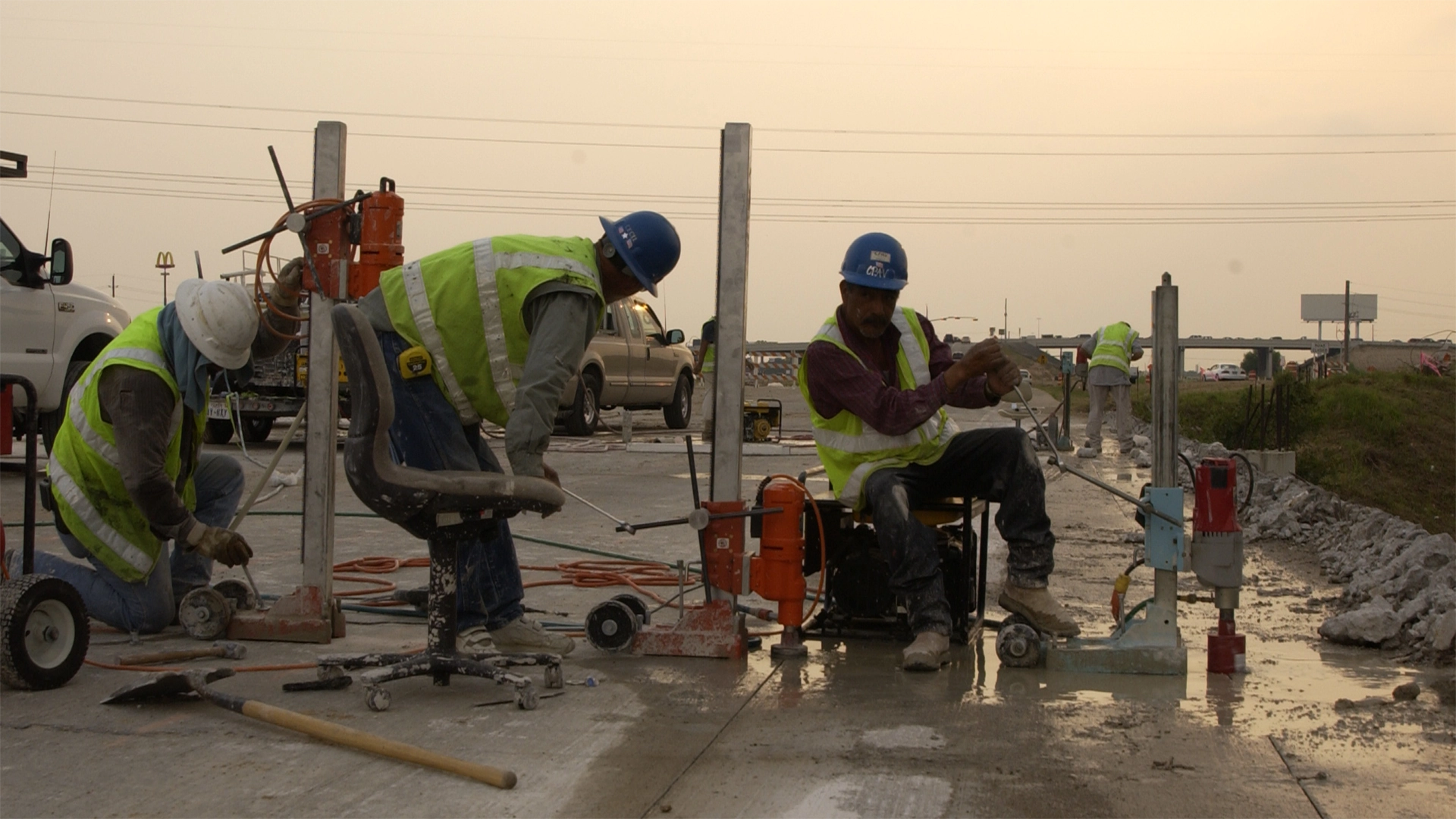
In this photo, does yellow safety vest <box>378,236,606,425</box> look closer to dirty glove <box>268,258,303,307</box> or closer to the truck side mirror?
dirty glove <box>268,258,303,307</box>

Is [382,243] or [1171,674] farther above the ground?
[382,243]

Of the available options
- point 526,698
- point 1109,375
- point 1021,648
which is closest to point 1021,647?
point 1021,648

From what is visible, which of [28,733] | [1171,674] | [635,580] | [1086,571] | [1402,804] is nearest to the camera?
[1402,804]

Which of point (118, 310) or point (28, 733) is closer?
point (28, 733)

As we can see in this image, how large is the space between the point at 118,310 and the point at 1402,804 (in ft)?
38.5

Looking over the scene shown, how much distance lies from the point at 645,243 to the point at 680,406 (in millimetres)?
16967

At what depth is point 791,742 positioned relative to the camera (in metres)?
3.83

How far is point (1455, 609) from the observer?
16.0 feet

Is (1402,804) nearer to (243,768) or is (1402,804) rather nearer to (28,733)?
(243,768)

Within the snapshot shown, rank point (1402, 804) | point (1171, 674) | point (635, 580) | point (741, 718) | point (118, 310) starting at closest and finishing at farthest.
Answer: point (1402, 804) < point (741, 718) < point (1171, 674) < point (635, 580) < point (118, 310)

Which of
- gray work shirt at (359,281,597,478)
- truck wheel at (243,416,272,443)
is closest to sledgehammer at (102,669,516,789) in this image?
gray work shirt at (359,281,597,478)

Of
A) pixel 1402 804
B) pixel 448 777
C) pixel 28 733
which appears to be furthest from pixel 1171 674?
pixel 28 733

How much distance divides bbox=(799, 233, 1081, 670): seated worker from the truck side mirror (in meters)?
7.61

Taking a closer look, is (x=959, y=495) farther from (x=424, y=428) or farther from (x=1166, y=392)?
(x=424, y=428)
